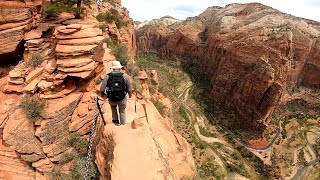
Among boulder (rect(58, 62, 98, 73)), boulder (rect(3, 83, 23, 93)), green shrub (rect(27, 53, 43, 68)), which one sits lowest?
boulder (rect(3, 83, 23, 93))

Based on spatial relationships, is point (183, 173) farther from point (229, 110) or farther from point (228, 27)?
point (228, 27)

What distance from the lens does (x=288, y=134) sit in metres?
41.2

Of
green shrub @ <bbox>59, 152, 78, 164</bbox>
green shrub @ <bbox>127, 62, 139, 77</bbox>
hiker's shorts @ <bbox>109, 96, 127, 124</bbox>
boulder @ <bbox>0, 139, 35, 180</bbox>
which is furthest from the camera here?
green shrub @ <bbox>127, 62, 139, 77</bbox>

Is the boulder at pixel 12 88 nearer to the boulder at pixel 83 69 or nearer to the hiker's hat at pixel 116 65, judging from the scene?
the boulder at pixel 83 69

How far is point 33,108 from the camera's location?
12633mm

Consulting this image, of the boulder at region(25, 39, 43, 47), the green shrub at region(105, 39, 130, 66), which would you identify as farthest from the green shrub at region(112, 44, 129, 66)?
the boulder at region(25, 39, 43, 47)

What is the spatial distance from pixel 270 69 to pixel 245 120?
30.3 ft

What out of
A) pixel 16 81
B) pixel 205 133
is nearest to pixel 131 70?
pixel 16 81

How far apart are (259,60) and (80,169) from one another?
3935 centimetres

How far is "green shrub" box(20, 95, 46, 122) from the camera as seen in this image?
12562 millimetres

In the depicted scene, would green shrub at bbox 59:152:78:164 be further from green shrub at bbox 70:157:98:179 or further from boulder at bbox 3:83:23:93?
boulder at bbox 3:83:23:93

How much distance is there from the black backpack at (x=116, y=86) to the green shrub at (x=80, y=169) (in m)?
3.23

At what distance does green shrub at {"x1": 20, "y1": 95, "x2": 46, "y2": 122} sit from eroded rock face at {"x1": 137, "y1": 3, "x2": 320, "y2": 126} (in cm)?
3535

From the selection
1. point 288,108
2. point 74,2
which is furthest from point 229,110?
point 74,2
